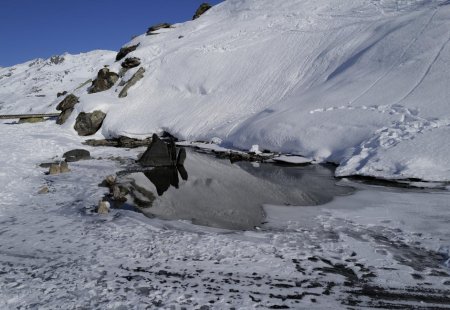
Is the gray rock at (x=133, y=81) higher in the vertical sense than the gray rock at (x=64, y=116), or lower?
higher

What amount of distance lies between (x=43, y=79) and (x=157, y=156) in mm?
60041

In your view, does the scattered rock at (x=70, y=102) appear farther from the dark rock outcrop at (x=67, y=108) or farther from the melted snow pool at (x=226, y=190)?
the melted snow pool at (x=226, y=190)

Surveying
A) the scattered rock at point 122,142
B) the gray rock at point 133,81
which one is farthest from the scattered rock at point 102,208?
the gray rock at point 133,81

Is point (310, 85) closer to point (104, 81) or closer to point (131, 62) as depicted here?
point (131, 62)

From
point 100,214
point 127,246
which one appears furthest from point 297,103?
point 127,246

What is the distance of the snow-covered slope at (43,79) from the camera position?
46500mm

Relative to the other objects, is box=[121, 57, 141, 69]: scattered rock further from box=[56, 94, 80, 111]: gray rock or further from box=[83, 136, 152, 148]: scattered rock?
box=[83, 136, 152, 148]: scattered rock

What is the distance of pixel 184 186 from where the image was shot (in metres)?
11.7

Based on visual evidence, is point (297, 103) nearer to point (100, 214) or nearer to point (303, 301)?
point (100, 214)

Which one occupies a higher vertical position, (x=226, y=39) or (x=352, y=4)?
(x=352, y=4)

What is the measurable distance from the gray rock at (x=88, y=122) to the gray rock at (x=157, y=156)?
10.0 meters

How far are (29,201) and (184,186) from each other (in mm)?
4313

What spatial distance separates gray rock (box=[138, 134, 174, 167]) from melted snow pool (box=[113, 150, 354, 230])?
0.64 meters

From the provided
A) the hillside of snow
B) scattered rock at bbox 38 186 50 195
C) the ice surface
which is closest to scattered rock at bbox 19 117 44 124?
the hillside of snow
